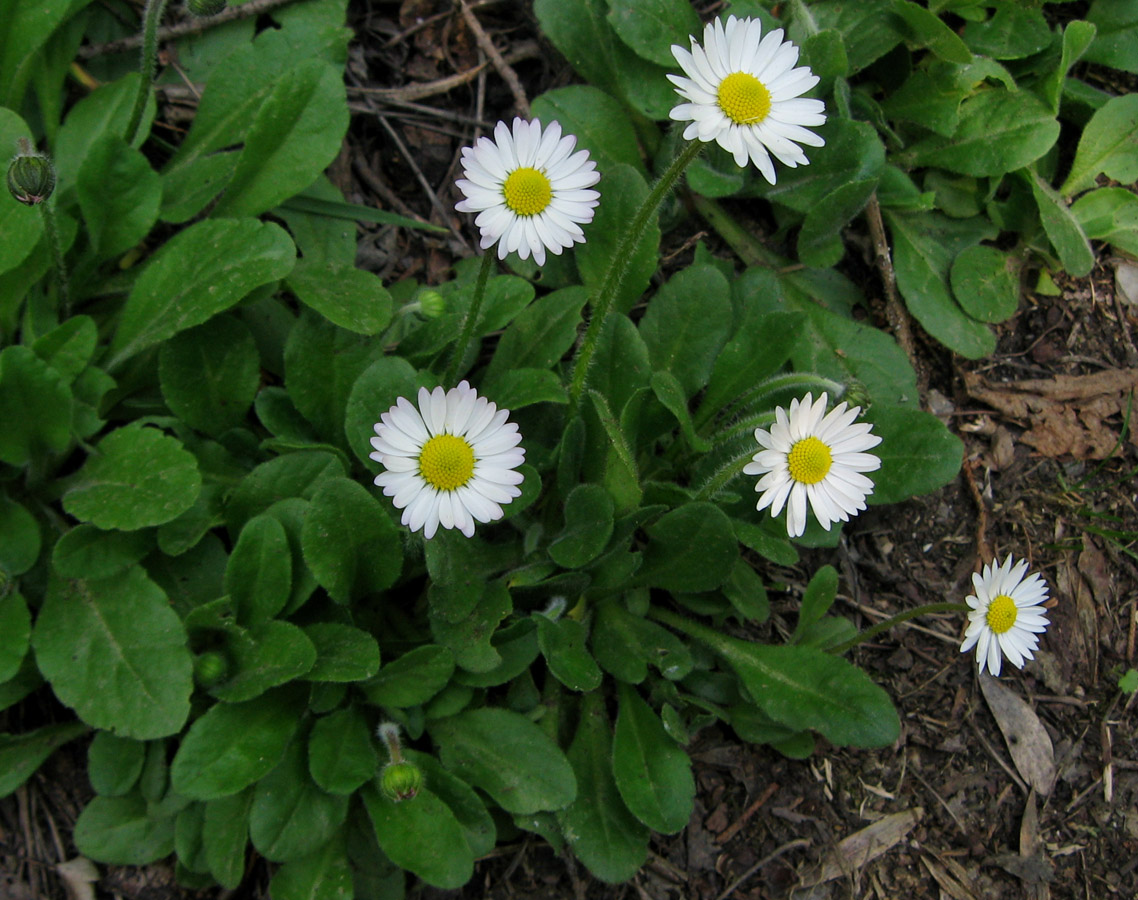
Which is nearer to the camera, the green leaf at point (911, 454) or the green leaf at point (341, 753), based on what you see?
the green leaf at point (341, 753)

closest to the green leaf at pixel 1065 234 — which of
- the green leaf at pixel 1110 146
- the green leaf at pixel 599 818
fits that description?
the green leaf at pixel 1110 146

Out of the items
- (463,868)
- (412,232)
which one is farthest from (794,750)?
(412,232)

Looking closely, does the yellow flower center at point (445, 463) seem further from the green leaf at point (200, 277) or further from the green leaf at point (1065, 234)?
the green leaf at point (1065, 234)

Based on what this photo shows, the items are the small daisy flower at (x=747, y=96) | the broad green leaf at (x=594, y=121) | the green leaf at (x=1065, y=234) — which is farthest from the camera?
the green leaf at (x=1065, y=234)

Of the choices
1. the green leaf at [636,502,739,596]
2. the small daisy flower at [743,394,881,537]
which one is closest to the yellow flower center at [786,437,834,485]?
the small daisy flower at [743,394,881,537]

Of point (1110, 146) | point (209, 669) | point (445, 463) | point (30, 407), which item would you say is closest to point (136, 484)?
point (30, 407)

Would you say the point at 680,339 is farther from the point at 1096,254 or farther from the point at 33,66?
the point at 33,66
